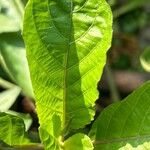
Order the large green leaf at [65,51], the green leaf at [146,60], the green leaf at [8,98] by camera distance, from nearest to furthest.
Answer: the large green leaf at [65,51] → the green leaf at [8,98] → the green leaf at [146,60]

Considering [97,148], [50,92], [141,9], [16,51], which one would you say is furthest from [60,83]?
[141,9]

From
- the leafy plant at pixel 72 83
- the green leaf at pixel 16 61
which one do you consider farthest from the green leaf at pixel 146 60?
the leafy plant at pixel 72 83

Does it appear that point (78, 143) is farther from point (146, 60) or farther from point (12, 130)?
point (146, 60)

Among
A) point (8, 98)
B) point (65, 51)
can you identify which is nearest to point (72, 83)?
point (65, 51)

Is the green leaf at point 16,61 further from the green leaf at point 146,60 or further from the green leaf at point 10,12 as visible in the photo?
the green leaf at point 146,60

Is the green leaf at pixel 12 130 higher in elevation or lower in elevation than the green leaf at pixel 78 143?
higher

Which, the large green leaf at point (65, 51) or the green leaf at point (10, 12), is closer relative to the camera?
the large green leaf at point (65, 51)

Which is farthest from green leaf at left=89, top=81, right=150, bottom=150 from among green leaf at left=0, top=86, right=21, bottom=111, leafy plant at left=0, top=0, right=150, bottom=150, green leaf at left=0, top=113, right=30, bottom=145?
green leaf at left=0, top=86, right=21, bottom=111
